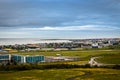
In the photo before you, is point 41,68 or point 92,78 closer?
point 92,78

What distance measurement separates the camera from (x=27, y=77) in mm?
56938

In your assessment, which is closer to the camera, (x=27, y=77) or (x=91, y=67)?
(x=27, y=77)

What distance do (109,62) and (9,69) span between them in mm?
32032

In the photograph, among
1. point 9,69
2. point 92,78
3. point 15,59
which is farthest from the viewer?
point 15,59

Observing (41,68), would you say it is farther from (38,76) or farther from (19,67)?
(38,76)

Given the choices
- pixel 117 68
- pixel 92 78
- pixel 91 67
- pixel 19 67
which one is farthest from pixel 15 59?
pixel 92 78

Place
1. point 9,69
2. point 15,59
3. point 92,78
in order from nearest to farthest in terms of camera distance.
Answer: point 92,78 < point 9,69 < point 15,59

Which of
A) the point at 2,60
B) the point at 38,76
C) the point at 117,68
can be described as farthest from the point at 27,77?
the point at 2,60

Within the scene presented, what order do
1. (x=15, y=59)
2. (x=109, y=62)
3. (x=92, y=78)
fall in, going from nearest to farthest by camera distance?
(x=92, y=78), (x=109, y=62), (x=15, y=59)

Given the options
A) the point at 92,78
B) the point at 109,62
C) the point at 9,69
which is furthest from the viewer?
the point at 109,62

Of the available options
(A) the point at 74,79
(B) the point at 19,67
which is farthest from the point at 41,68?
(A) the point at 74,79

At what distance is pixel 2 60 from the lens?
3494 inches

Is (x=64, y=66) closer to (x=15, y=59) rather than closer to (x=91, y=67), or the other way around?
(x=91, y=67)

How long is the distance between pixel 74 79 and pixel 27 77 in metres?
9.57
